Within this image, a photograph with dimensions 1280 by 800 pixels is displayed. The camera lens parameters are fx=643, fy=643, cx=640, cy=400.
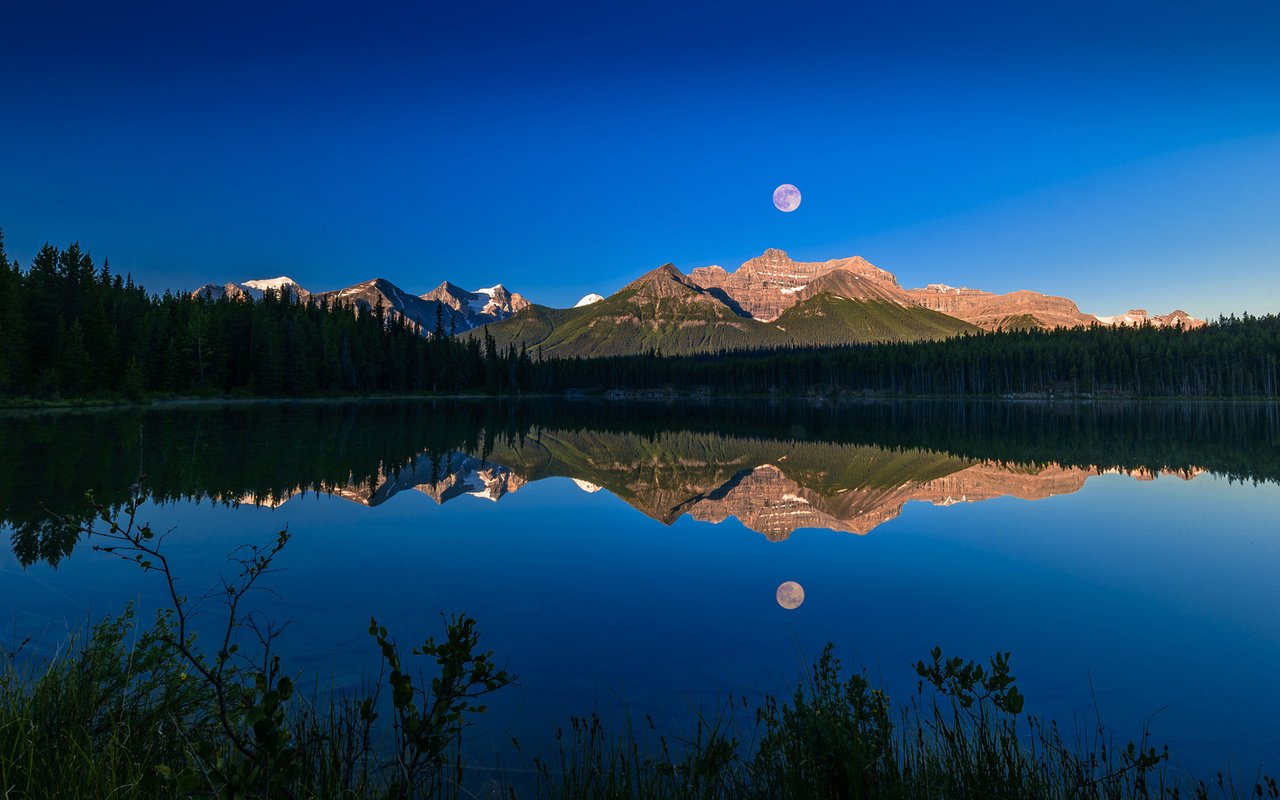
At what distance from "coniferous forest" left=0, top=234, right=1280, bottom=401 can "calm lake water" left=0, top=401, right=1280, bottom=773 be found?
60321 millimetres

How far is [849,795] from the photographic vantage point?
628 cm

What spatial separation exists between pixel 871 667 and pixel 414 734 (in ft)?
27.5

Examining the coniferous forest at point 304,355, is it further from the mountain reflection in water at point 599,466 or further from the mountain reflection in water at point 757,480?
the mountain reflection in water at point 757,480

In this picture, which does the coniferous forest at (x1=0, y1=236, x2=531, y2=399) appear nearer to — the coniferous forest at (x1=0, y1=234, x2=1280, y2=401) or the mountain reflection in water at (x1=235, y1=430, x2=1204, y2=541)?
the coniferous forest at (x1=0, y1=234, x2=1280, y2=401)

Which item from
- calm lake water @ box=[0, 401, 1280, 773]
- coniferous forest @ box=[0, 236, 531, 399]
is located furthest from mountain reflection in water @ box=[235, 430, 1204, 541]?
coniferous forest @ box=[0, 236, 531, 399]

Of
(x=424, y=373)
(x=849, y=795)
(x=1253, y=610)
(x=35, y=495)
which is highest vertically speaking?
(x=424, y=373)

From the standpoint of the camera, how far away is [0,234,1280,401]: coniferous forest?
3221 inches

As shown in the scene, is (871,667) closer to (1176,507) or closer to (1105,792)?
(1105,792)

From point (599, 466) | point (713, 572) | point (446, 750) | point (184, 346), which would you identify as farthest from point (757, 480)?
point (184, 346)

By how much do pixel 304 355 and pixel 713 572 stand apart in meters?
123

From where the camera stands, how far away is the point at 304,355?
120 m

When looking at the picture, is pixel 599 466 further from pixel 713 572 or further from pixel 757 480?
pixel 713 572

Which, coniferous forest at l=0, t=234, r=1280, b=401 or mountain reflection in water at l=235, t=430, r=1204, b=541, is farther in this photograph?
coniferous forest at l=0, t=234, r=1280, b=401

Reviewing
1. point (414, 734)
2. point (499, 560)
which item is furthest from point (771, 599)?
Answer: point (414, 734)
